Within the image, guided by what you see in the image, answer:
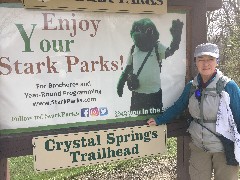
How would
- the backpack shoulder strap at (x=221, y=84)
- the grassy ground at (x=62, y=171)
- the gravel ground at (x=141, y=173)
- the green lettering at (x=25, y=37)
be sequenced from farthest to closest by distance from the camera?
the grassy ground at (x=62, y=171), the gravel ground at (x=141, y=173), the backpack shoulder strap at (x=221, y=84), the green lettering at (x=25, y=37)

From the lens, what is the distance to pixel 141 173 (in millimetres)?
5602

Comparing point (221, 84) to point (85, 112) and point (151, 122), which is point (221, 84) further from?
point (85, 112)

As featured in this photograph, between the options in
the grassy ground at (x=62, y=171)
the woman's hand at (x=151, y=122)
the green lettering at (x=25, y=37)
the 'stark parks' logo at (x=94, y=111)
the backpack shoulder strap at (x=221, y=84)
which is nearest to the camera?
the green lettering at (x=25, y=37)

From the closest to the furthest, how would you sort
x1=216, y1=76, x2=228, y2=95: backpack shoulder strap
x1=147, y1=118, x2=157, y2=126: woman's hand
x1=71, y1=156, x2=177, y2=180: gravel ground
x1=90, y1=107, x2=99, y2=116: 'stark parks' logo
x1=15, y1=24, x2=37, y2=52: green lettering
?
x1=15, y1=24, x2=37, y2=52: green lettering → x1=216, y1=76, x2=228, y2=95: backpack shoulder strap → x1=90, y1=107, x2=99, y2=116: 'stark parks' logo → x1=147, y1=118, x2=157, y2=126: woman's hand → x1=71, y1=156, x2=177, y2=180: gravel ground

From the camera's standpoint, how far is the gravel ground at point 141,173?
18.0 ft

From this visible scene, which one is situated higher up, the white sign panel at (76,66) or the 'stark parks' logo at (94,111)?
the white sign panel at (76,66)

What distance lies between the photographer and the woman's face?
320cm

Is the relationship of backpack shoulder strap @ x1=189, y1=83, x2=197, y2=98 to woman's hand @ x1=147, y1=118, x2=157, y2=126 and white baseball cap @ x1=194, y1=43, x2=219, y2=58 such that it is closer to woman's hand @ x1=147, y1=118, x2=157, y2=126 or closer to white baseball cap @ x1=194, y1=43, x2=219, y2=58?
white baseball cap @ x1=194, y1=43, x2=219, y2=58

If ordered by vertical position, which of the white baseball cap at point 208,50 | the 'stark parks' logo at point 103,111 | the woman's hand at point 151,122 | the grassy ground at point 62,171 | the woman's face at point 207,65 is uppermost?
the white baseball cap at point 208,50

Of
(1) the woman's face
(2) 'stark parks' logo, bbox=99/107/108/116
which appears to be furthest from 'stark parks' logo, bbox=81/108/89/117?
(1) the woman's face

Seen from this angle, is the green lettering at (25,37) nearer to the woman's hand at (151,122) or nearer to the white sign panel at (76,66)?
the white sign panel at (76,66)

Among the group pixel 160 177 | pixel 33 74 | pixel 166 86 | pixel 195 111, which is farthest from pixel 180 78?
pixel 160 177

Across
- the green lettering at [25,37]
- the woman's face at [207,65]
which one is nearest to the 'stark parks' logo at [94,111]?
the green lettering at [25,37]

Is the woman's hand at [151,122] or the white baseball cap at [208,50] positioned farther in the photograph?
the woman's hand at [151,122]
